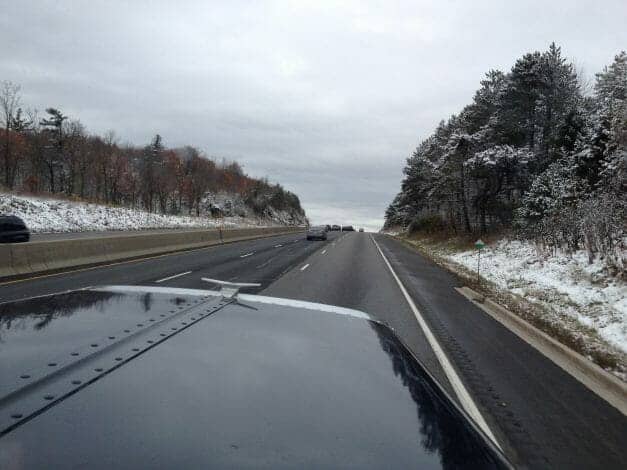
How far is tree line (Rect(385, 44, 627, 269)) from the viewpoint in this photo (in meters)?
16.5

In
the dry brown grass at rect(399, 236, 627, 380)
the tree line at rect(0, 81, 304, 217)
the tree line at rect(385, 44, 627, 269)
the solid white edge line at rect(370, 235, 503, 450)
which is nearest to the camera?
the solid white edge line at rect(370, 235, 503, 450)

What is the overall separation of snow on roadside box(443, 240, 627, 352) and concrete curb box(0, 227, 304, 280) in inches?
567

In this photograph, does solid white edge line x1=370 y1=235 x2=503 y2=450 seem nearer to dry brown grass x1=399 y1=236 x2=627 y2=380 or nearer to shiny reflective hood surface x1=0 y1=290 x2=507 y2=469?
shiny reflective hood surface x1=0 y1=290 x2=507 y2=469

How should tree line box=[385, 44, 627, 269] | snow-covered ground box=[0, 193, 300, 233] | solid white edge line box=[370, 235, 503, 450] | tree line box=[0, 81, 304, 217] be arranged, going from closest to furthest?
1. solid white edge line box=[370, 235, 503, 450]
2. tree line box=[385, 44, 627, 269]
3. snow-covered ground box=[0, 193, 300, 233]
4. tree line box=[0, 81, 304, 217]

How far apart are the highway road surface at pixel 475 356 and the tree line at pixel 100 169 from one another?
39156 millimetres

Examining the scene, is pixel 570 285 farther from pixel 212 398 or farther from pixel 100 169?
pixel 100 169

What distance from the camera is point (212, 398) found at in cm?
164

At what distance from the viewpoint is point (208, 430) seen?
1.42 metres

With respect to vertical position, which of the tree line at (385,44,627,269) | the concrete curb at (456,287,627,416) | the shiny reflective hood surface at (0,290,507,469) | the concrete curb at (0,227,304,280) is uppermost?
the tree line at (385,44,627,269)

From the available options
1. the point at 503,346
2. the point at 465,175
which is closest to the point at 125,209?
the point at 465,175

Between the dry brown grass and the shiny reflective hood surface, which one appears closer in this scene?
the shiny reflective hood surface

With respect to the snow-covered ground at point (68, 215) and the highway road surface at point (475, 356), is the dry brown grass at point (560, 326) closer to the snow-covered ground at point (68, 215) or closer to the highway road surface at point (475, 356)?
the highway road surface at point (475, 356)

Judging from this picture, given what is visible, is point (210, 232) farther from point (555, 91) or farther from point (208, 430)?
point (208, 430)

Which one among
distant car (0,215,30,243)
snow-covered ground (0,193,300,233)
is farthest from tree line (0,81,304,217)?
distant car (0,215,30,243)
